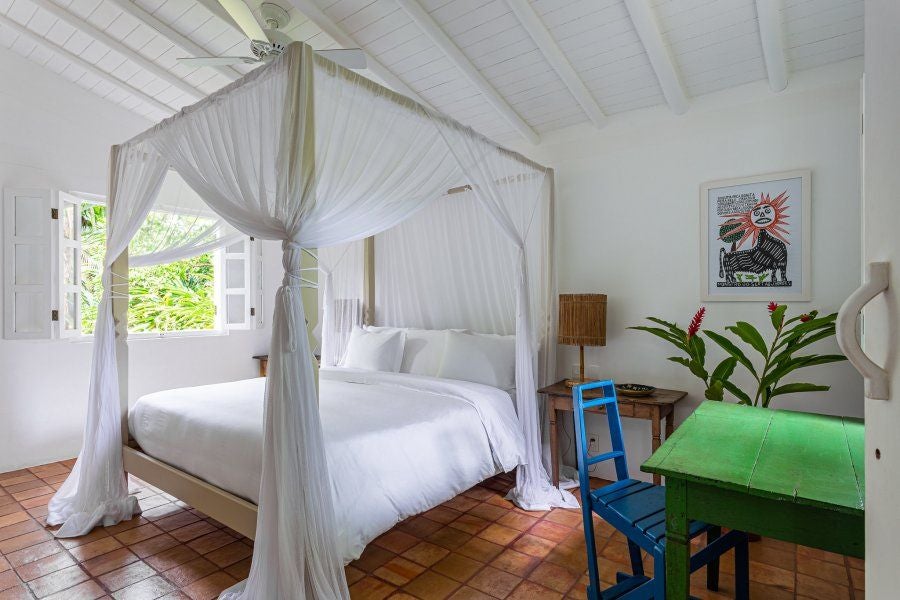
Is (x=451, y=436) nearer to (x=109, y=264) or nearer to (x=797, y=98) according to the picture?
(x=109, y=264)

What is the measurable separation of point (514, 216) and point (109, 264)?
2476 mm

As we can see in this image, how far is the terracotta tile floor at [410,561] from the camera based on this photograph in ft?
7.33

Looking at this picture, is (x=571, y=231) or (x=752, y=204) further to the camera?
(x=571, y=231)

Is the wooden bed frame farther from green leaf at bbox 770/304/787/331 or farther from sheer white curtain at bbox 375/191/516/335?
green leaf at bbox 770/304/787/331

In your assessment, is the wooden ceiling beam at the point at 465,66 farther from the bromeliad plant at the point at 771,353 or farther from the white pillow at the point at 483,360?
the bromeliad plant at the point at 771,353

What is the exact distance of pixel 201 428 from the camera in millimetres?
2504

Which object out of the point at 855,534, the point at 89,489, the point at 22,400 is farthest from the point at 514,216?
the point at 22,400

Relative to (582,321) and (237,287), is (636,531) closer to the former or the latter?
(582,321)

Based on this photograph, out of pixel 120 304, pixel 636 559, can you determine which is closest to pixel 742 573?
pixel 636 559

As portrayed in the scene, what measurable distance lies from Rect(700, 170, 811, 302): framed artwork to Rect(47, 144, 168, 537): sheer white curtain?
3243 mm

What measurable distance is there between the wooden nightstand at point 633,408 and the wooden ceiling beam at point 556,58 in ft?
6.12

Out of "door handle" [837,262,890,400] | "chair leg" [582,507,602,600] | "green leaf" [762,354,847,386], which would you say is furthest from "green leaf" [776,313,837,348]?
"door handle" [837,262,890,400]

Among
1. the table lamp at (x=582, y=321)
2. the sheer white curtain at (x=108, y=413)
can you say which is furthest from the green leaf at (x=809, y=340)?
the sheer white curtain at (x=108, y=413)

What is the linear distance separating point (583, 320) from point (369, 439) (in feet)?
5.49
